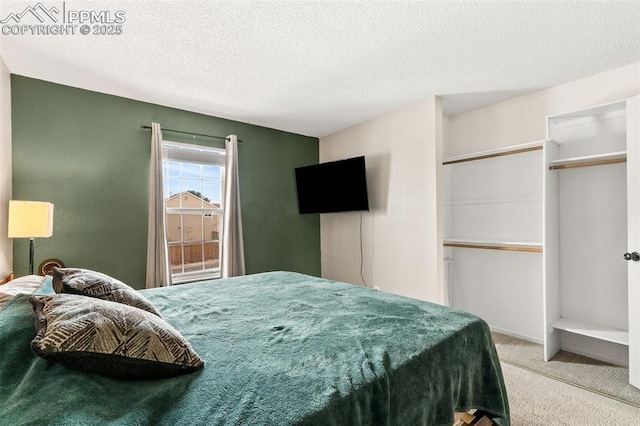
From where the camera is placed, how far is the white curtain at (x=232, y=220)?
3816 millimetres

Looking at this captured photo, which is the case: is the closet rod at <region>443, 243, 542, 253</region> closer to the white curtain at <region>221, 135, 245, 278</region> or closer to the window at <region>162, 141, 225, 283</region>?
the white curtain at <region>221, 135, 245, 278</region>

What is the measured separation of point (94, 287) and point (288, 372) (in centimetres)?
92

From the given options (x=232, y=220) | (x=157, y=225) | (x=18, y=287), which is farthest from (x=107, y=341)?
(x=232, y=220)

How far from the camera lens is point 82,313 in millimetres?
930

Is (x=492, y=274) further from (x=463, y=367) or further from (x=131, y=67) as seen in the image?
(x=131, y=67)

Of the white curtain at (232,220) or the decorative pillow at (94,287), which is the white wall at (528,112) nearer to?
the white curtain at (232,220)

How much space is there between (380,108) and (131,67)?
265cm

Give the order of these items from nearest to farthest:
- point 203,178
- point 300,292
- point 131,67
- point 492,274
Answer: point 300,292 < point 131,67 < point 492,274 < point 203,178

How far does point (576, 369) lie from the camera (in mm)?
2551

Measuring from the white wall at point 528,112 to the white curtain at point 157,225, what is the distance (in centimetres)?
351

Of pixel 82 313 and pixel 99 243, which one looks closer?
pixel 82 313

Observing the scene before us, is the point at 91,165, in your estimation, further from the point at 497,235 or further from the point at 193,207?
the point at 497,235

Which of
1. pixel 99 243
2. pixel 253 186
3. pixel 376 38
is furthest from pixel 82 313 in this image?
pixel 253 186

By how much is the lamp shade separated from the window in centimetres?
135
